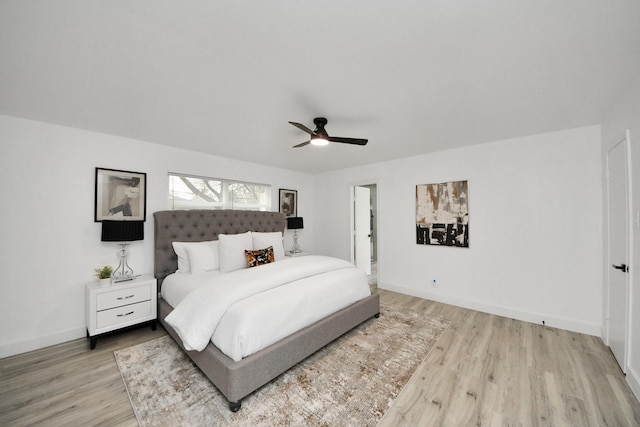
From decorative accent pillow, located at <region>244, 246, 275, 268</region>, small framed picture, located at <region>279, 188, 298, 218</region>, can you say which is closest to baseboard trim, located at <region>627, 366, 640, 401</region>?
decorative accent pillow, located at <region>244, 246, 275, 268</region>

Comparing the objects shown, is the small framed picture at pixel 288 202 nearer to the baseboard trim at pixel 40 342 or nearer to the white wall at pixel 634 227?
the baseboard trim at pixel 40 342

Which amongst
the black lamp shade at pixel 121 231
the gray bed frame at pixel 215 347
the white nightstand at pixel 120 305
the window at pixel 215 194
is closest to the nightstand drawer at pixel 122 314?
the white nightstand at pixel 120 305

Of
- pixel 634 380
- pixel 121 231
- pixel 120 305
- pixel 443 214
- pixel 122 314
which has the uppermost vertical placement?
pixel 443 214

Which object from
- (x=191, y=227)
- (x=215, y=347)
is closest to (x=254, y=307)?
(x=215, y=347)

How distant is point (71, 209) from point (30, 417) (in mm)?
1961

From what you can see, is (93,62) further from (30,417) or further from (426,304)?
(426,304)

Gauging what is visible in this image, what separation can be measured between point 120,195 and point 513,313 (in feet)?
17.5

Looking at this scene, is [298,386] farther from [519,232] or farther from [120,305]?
[519,232]

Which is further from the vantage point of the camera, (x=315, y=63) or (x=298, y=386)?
(x=298, y=386)

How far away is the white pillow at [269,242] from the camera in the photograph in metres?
3.57

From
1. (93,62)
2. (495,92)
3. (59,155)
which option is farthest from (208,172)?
(495,92)

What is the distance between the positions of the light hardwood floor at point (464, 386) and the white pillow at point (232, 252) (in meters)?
1.11

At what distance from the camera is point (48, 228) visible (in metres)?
→ 2.56

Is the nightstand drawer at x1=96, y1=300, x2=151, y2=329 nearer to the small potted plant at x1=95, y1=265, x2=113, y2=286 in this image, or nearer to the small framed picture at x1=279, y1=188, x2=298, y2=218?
the small potted plant at x1=95, y1=265, x2=113, y2=286
